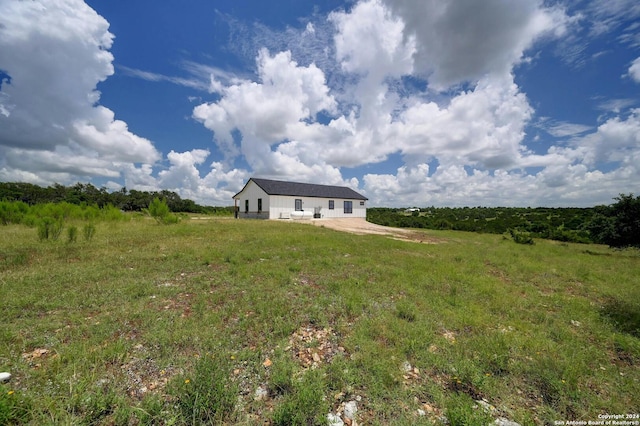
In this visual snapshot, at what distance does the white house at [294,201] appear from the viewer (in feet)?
85.1

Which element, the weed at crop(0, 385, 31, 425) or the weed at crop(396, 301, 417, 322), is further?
the weed at crop(396, 301, 417, 322)

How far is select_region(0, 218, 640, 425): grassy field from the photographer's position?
2.54 m

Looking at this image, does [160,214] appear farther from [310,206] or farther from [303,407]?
[303,407]

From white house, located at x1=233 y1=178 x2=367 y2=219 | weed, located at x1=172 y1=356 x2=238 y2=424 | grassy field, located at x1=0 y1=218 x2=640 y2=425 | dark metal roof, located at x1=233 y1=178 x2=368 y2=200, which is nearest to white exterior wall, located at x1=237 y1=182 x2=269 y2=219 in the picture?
white house, located at x1=233 y1=178 x2=367 y2=219

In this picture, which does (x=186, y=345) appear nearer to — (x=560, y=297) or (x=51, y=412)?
(x=51, y=412)

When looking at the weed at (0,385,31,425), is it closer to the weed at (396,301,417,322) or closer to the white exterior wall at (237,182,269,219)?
the weed at (396,301,417,322)

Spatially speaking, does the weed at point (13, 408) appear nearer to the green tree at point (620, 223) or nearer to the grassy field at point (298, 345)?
the grassy field at point (298, 345)

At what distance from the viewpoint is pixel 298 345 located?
12.0ft

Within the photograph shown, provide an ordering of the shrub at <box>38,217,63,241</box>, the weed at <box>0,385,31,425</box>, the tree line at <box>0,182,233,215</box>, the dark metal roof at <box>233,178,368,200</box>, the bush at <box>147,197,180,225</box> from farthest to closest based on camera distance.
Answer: the tree line at <box>0,182,233,215</box> → the dark metal roof at <box>233,178,368,200</box> → the bush at <box>147,197,180,225</box> → the shrub at <box>38,217,63,241</box> → the weed at <box>0,385,31,425</box>

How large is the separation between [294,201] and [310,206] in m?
2.15

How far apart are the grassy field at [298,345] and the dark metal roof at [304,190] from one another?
782 inches

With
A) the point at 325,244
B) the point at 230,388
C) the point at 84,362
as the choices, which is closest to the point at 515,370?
the point at 230,388

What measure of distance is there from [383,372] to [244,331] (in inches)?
83.9

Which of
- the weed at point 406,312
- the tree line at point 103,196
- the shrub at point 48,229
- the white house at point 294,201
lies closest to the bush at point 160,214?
the shrub at point 48,229
